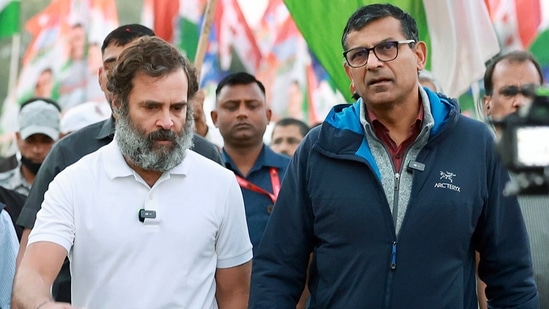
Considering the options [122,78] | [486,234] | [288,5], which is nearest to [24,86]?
[288,5]

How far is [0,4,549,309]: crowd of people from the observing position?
4.84 metres

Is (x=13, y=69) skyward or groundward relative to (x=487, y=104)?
groundward

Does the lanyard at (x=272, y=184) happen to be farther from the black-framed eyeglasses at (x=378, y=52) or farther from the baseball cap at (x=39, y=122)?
the black-framed eyeglasses at (x=378, y=52)

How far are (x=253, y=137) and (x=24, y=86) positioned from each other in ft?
12.4

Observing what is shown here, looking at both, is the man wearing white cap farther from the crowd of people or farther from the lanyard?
the crowd of people

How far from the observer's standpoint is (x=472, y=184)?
4.93 metres

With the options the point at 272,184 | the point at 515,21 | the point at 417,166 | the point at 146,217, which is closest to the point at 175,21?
the point at 515,21

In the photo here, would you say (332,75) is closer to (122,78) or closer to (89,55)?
(89,55)

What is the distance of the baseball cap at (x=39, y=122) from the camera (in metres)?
9.05

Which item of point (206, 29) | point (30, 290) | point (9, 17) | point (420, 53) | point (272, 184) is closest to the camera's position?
point (30, 290)

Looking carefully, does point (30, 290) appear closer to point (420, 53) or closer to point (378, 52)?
point (378, 52)

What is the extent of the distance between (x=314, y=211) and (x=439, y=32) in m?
4.12

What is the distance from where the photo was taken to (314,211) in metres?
5.07

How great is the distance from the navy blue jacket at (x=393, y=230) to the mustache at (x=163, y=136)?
544 mm
